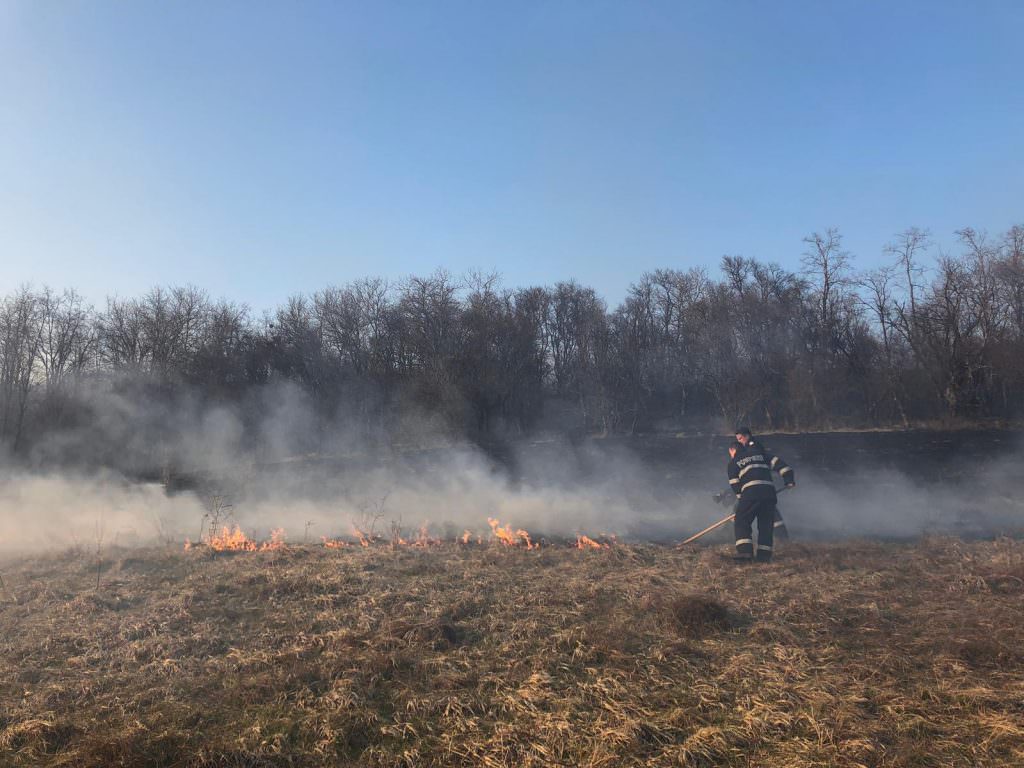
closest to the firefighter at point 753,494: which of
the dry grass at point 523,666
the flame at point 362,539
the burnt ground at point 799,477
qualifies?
the dry grass at point 523,666

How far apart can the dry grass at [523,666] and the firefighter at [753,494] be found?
63cm

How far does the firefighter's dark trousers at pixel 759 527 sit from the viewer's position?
8.60m

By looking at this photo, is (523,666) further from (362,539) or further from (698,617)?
(362,539)

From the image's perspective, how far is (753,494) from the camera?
913 cm

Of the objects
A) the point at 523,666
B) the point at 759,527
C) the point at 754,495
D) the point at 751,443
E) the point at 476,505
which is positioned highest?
the point at 751,443

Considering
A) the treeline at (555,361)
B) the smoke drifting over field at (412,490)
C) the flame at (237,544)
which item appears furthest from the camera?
the treeline at (555,361)

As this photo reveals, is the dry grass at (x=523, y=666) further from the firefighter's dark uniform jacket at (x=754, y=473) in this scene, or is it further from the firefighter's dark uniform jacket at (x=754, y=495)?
the firefighter's dark uniform jacket at (x=754, y=473)

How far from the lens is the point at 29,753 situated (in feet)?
12.8

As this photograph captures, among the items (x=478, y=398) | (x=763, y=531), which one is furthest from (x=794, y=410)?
(x=763, y=531)

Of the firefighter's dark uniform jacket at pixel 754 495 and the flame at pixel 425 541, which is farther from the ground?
the firefighter's dark uniform jacket at pixel 754 495

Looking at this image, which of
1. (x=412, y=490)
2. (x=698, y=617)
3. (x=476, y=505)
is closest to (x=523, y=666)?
(x=698, y=617)

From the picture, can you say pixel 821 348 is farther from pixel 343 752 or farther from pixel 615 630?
pixel 343 752

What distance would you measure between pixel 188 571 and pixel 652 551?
6.18 meters

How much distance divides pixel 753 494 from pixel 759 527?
49 cm
